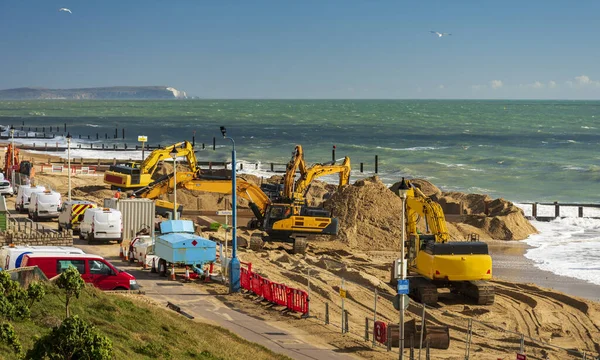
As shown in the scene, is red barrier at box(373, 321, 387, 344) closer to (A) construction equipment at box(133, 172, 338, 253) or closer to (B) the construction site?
(B) the construction site

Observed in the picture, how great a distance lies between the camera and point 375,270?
3809 centimetres

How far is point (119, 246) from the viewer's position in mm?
38969

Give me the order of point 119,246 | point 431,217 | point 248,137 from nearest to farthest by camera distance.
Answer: point 431,217 → point 119,246 → point 248,137

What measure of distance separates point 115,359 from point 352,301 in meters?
14.6

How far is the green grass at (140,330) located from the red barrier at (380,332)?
11.4 ft

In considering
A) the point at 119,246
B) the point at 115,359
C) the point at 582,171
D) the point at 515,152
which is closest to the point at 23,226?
the point at 119,246

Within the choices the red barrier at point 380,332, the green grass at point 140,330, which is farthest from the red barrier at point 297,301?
the green grass at point 140,330

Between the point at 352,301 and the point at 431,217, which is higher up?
the point at 431,217

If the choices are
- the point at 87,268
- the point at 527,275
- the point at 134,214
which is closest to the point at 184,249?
the point at 87,268

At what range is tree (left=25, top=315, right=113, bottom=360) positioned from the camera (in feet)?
44.7

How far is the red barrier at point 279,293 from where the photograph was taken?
29000mm

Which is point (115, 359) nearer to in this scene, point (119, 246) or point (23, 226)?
point (119, 246)

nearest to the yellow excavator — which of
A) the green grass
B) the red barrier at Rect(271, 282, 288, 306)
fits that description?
the red barrier at Rect(271, 282, 288, 306)

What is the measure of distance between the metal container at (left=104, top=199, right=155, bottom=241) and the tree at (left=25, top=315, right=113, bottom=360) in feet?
87.5
